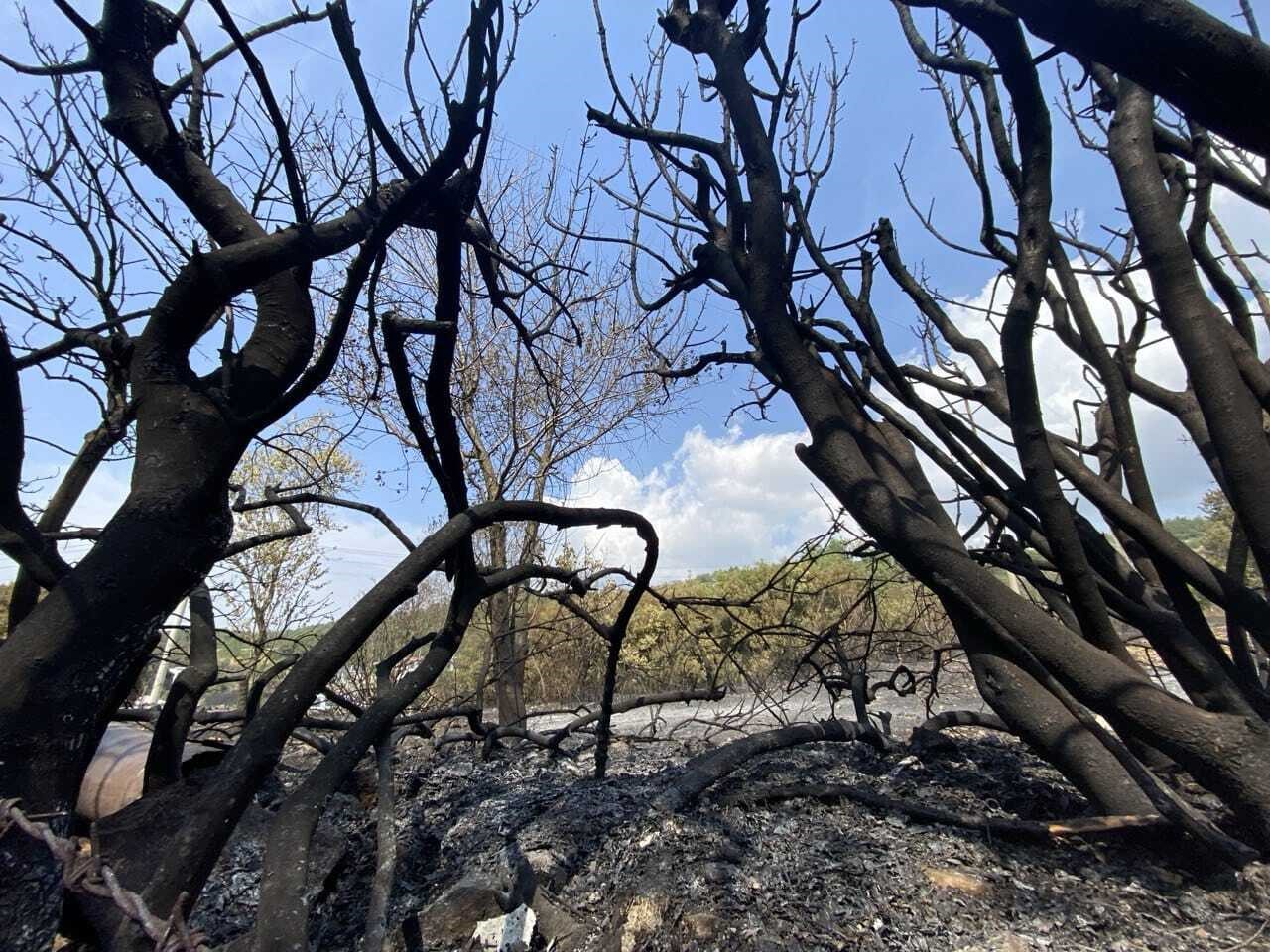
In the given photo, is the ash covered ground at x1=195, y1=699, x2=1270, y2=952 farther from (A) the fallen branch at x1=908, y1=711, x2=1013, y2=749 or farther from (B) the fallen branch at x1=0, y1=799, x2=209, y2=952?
(B) the fallen branch at x1=0, y1=799, x2=209, y2=952

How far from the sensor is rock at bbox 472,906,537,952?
171cm

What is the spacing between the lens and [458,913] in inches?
72.7

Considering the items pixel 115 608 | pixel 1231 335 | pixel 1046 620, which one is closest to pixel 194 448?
pixel 115 608

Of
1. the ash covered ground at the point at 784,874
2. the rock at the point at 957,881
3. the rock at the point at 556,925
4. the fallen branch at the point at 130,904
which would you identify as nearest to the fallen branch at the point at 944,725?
the ash covered ground at the point at 784,874

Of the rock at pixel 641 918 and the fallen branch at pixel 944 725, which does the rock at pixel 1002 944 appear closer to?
the rock at pixel 641 918

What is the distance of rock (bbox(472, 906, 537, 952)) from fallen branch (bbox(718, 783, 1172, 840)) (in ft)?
2.71

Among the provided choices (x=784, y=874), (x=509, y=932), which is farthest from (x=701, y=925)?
(x=509, y=932)

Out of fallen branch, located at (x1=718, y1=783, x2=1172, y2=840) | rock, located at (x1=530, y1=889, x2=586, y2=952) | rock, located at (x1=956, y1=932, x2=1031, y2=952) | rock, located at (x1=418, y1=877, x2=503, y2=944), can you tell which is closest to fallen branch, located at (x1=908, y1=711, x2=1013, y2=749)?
fallen branch, located at (x1=718, y1=783, x2=1172, y2=840)

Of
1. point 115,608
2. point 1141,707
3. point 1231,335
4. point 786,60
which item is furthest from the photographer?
point 786,60

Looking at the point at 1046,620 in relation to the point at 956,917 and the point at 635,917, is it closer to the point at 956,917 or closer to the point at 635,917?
the point at 956,917

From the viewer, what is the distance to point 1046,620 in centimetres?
207

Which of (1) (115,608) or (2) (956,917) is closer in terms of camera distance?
(1) (115,608)

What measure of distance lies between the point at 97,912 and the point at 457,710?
1791 millimetres

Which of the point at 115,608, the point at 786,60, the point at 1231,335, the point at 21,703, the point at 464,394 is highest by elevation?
the point at 464,394
